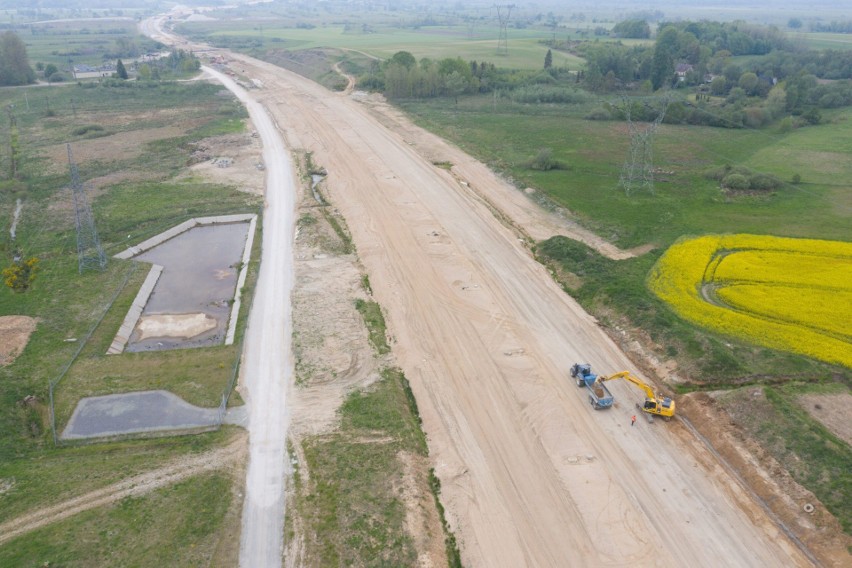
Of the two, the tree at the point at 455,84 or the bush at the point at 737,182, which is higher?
the tree at the point at 455,84

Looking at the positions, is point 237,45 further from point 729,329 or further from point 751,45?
point 729,329

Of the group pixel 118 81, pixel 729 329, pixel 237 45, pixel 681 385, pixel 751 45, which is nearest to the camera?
pixel 681 385

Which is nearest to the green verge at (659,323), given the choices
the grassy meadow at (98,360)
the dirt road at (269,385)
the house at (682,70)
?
the dirt road at (269,385)

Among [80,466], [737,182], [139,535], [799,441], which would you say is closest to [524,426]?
[799,441]

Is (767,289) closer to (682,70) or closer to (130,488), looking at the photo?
(130,488)

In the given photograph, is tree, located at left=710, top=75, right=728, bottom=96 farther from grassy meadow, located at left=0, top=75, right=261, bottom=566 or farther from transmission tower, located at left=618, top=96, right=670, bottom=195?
grassy meadow, located at left=0, top=75, right=261, bottom=566

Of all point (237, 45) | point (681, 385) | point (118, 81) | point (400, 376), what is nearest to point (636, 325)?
point (681, 385)

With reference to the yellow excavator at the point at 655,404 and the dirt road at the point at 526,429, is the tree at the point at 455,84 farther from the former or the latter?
the yellow excavator at the point at 655,404
